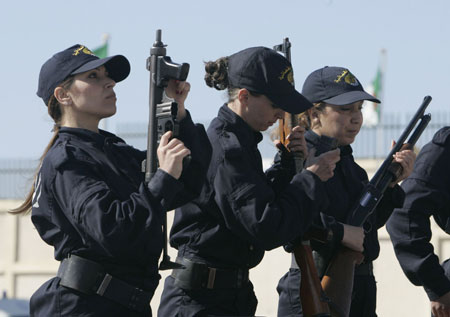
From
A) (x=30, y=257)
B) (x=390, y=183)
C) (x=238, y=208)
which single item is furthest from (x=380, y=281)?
(x=238, y=208)

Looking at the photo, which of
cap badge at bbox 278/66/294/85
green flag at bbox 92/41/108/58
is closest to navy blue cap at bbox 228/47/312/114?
cap badge at bbox 278/66/294/85

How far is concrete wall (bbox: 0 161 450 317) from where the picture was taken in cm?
2014

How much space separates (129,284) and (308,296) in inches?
47.8

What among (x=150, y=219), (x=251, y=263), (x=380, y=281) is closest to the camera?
(x=150, y=219)

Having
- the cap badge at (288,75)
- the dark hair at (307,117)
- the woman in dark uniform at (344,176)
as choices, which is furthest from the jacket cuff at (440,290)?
the cap badge at (288,75)

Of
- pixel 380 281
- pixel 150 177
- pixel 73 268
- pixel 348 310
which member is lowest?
pixel 380 281

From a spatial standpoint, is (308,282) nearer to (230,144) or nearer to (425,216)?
(230,144)

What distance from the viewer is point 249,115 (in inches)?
224

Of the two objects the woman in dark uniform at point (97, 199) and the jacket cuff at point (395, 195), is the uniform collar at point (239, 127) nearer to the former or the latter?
the woman in dark uniform at point (97, 199)

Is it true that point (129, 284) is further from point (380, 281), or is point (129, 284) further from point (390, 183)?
point (380, 281)

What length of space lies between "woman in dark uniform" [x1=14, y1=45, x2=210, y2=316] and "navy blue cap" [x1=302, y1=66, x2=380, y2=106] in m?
1.55

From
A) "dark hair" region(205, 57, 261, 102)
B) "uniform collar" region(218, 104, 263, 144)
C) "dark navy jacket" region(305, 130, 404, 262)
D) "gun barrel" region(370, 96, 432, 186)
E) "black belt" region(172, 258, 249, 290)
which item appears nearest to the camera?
"black belt" region(172, 258, 249, 290)

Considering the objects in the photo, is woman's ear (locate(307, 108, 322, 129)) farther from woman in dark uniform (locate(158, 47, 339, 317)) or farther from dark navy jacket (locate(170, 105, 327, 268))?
dark navy jacket (locate(170, 105, 327, 268))

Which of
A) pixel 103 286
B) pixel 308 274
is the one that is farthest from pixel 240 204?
pixel 103 286
